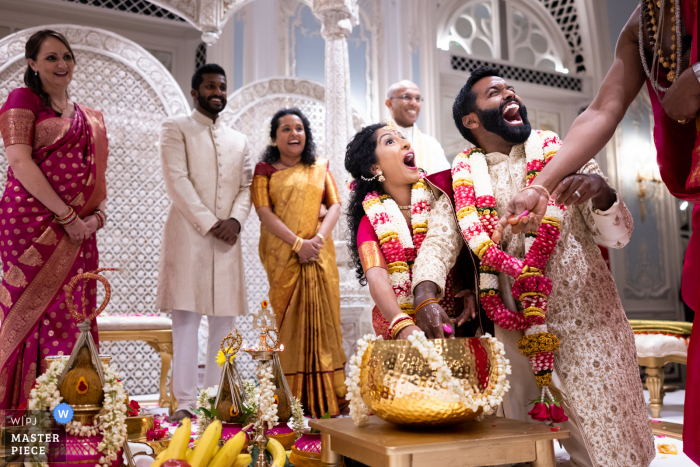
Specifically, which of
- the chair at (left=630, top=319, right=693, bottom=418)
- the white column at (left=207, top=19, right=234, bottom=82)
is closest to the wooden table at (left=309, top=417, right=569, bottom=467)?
the chair at (left=630, top=319, right=693, bottom=418)

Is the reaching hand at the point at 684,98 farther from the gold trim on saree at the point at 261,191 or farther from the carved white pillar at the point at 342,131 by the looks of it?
the carved white pillar at the point at 342,131

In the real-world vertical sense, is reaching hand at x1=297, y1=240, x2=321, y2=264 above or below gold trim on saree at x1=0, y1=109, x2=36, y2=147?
below

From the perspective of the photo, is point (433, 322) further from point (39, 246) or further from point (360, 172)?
point (39, 246)

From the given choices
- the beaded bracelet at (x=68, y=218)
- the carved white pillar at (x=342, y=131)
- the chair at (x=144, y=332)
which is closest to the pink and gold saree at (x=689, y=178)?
the beaded bracelet at (x=68, y=218)

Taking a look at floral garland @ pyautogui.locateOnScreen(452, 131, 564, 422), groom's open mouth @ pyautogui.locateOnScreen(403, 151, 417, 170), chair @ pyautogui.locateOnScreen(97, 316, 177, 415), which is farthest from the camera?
chair @ pyautogui.locateOnScreen(97, 316, 177, 415)

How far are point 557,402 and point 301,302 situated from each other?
214 centimetres

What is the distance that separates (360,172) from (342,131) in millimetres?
2425

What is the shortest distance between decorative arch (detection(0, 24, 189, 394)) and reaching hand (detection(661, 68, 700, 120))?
4240 mm

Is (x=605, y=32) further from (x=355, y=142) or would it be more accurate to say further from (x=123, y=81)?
(x=355, y=142)

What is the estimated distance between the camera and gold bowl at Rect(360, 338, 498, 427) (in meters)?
1.17

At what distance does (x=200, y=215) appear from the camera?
3.40 metres

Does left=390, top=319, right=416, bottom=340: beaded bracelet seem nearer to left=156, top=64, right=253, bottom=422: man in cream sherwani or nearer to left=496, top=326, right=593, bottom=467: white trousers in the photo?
left=496, top=326, right=593, bottom=467: white trousers

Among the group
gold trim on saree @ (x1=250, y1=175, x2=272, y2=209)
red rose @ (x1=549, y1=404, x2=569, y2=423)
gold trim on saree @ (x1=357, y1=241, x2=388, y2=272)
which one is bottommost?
red rose @ (x1=549, y1=404, x2=569, y2=423)

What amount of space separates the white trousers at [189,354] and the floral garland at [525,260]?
2.10 m
